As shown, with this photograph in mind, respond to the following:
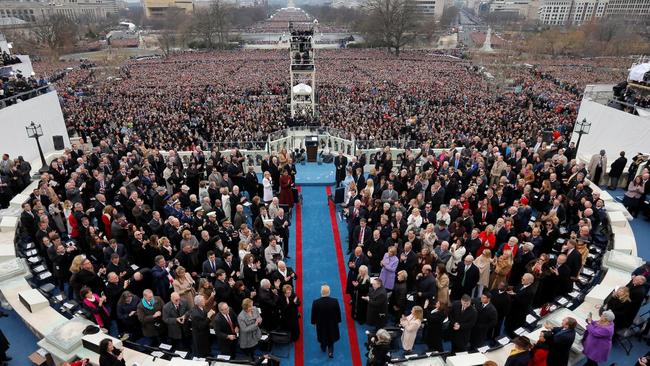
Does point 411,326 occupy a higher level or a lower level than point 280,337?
higher

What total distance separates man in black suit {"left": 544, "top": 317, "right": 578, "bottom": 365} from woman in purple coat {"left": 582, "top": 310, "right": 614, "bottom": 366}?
0.32 metres

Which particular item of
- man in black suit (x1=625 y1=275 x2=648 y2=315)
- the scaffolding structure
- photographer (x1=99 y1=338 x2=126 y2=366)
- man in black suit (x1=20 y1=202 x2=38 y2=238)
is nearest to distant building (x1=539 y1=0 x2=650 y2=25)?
the scaffolding structure

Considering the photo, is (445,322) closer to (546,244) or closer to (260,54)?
(546,244)

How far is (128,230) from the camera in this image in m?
7.91

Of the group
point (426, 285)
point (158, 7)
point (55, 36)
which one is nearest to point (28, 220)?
point (426, 285)

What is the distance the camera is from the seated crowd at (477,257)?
589cm

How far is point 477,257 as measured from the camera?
7336 mm

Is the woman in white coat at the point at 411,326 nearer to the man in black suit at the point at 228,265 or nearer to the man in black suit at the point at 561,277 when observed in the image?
the man in black suit at the point at 561,277

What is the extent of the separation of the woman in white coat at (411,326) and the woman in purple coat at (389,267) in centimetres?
117

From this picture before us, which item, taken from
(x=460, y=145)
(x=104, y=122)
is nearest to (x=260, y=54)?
(x=104, y=122)

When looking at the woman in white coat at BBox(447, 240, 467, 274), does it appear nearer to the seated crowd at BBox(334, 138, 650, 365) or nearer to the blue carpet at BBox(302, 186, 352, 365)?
the seated crowd at BBox(334, 138, 650, 365)

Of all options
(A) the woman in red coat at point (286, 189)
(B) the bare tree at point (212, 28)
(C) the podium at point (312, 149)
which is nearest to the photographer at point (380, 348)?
(A) the woman in red coat at point (286, 189)

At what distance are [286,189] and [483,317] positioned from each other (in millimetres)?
6609

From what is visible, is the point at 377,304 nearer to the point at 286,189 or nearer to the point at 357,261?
the point at 357,261
